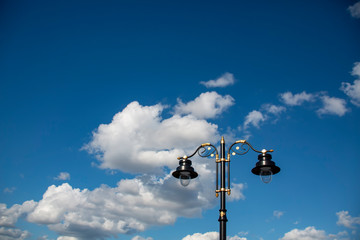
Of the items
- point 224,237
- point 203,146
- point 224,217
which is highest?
point 203,146

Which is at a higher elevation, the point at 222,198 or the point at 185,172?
the point at 185,172

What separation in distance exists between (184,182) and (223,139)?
2.22 metres

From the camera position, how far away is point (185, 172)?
10867 millimetres

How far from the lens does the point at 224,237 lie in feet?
29.2

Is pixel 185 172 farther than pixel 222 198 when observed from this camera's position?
Yes

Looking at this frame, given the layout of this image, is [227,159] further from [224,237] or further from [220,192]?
[224,237]

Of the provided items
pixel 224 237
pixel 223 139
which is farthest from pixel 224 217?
pixel 223 139

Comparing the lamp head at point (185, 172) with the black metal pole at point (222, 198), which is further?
the lamp head at point (185, 172)

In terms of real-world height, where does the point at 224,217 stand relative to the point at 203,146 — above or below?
below

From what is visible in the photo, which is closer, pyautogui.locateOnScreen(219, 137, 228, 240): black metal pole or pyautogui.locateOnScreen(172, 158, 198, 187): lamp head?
pyautogui.locateOnScreen(219, 137, 228, 240): black metal pole

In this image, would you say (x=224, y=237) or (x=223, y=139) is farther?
(x=223, y=139)

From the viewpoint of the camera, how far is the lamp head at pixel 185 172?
424 inches

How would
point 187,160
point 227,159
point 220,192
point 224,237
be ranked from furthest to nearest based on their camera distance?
1. point 187,160
2. point 227,159
3. point 220,192
4. point 224,237

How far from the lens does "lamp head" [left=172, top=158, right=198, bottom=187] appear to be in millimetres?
10766
